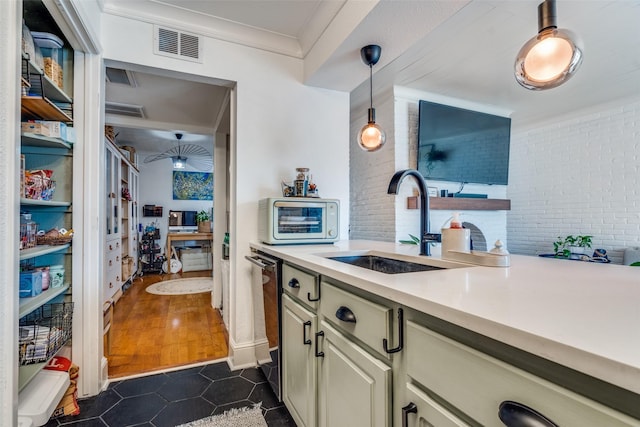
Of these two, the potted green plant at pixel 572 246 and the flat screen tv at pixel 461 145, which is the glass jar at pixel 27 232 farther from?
the potted green plant at pixel 572 246

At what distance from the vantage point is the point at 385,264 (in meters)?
1.61

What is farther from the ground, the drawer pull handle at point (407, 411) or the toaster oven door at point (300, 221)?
the toaster oven door at point (300, 221)

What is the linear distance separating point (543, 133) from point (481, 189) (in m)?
1.30

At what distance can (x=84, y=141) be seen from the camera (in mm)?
1833

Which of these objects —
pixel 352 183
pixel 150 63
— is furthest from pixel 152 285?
pixel 150 63

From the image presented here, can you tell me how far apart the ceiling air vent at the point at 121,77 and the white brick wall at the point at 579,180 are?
484cm

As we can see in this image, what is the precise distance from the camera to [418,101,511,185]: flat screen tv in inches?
133

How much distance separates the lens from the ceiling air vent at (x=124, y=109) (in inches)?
126

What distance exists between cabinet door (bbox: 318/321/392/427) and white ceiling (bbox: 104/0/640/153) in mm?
1627

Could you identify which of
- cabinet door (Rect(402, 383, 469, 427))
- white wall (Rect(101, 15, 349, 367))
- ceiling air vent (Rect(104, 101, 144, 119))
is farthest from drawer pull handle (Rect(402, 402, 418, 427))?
ceiling air vent (Rect(104, 101, 144, 119))

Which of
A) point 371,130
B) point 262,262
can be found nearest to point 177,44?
point 371,130

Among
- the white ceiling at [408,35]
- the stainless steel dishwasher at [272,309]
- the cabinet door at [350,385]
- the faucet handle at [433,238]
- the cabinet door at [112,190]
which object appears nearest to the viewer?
the cabinet door at [350,385]

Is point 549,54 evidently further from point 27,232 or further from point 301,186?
point 27,232

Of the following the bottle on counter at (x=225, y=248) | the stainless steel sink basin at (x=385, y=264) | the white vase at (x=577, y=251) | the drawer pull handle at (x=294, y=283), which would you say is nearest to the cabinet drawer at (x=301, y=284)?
the drawer pull handle at (x=294, y=283)
